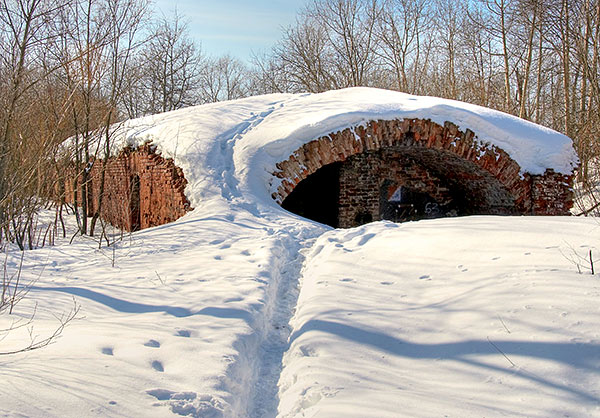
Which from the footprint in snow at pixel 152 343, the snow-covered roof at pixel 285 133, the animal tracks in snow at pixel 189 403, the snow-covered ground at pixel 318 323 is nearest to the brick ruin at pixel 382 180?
the snow-covered roof at pixel 285 133

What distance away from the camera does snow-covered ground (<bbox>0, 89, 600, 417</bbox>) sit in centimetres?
241

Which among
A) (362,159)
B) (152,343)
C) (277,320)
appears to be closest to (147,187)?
(362,159)

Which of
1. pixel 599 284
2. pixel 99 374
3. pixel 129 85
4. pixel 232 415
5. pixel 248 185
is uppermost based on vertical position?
pixel 129 85

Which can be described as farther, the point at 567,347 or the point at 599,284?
the point at 599,284

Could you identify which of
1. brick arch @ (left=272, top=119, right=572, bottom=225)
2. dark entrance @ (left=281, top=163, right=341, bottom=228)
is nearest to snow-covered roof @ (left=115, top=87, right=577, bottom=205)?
brick arch @ (left=272, top=119, right=572, bottom=225)

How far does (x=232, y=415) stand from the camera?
2.49 meters

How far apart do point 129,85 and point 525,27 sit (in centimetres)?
1672

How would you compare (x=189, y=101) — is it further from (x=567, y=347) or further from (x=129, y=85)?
(x=567, y=347)

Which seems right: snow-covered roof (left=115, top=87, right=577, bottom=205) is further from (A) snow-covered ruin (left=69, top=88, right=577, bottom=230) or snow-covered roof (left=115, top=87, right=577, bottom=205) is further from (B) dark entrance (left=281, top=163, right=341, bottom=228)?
(B) dark entrance (left=281, top=163, right=341, bottom=228)

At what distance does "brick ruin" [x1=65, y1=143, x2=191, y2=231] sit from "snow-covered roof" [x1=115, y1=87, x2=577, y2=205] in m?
0.23

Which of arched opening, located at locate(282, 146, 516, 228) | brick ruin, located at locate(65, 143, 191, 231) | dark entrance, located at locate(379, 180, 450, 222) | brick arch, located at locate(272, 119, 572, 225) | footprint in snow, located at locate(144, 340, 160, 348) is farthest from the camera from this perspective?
dark entrance, located at locate(379, 180, 450, 222)

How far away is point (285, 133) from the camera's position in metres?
8.67

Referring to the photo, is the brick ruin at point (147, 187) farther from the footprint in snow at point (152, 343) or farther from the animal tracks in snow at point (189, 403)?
the animal tracks in snow at point (189, 403)

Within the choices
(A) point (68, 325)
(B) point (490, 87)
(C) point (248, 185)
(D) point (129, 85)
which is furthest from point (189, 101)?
(A) point (68, 325)
